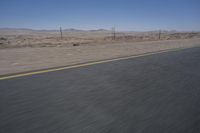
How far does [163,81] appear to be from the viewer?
3.64 m

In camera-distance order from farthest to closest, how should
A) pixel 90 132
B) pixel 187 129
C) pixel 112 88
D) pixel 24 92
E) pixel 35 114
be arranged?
1. pixel 112 88
2. pixel 24 92
3. pixel 35 114
4. pixel 187 129
5. pixel 90 132

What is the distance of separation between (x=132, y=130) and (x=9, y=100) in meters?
1.85

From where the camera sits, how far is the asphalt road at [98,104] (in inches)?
71.2

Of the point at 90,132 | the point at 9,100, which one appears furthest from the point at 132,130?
the point at 9,100

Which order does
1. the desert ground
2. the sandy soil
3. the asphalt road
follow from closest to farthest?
1. the asphalt road
2. the sandy soil
3. the desert ground

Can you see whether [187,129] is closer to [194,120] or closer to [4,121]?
[194,120]

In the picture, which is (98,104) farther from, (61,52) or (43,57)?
(61,52)

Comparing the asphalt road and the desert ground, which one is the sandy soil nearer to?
the desert ground

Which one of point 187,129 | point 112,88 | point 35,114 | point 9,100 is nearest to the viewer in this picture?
point 187,129

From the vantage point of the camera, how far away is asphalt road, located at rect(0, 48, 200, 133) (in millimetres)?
1810

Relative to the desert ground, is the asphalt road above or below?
below

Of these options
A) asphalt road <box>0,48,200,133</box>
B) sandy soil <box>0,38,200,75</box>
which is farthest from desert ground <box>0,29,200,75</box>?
asphalt road <box>0,48,200,133</box>

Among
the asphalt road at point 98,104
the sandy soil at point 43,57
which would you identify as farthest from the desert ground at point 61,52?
the asphalt road at point 98,104

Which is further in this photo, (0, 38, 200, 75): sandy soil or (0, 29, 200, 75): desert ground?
(0, 29, 200, 75): desert ground
